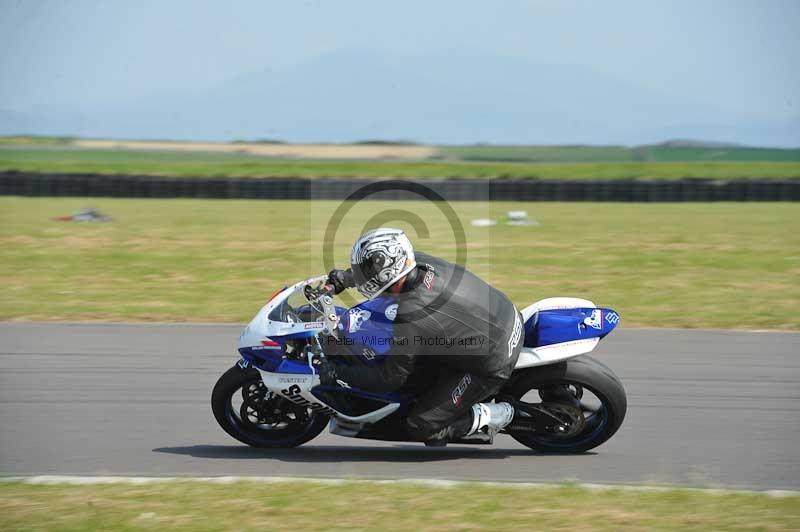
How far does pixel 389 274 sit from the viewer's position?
5715 mm

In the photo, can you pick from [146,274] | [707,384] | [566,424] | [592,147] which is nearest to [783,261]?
[707,384]

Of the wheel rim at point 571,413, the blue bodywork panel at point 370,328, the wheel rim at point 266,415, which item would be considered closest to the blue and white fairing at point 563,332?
the wheel rim at point 571,413

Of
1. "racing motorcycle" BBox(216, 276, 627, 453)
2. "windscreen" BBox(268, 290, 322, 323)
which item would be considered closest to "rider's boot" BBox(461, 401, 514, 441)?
"racing motorcycle" BBox(216, 276, 627, 453)

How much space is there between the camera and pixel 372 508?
15.8 feet

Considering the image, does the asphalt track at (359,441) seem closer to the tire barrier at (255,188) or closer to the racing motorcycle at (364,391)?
the racing motorcycle at (364,391)

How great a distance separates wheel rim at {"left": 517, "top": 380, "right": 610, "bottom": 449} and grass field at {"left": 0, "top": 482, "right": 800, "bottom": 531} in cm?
97

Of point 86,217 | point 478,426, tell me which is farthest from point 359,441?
point 86,217

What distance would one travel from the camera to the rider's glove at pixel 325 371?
5930 mm

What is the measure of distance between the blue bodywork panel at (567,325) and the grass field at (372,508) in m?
1.10

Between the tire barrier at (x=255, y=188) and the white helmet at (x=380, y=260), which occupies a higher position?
the white helmet at (x=380, y=260)

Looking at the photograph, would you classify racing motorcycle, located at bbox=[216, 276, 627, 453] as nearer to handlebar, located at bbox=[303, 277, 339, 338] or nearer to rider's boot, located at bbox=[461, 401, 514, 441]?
handlebar, located at bbox=[303, 277, 339, 338]

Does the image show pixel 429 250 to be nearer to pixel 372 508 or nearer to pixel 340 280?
pixel 340 280

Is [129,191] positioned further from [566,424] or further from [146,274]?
[566,424]

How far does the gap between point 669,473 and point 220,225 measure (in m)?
17.1
